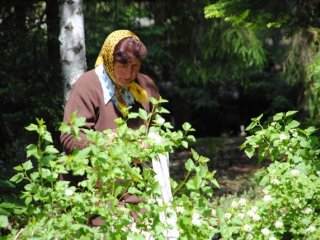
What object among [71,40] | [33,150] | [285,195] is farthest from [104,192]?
[71,40]

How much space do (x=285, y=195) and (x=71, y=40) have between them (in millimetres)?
2888

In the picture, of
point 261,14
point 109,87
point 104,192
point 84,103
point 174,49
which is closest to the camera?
point 104,192

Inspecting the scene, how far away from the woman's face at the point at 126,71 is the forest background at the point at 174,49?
1.14 meters

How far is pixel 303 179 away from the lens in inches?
127

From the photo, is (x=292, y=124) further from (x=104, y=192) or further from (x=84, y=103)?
(x=104, y=192)

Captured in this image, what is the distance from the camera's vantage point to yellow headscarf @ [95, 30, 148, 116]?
11.3ft

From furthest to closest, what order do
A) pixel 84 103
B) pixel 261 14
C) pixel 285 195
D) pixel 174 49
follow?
pixel 174 49 < pixel 261 14 < pixel 84 103 < pixel 285 195

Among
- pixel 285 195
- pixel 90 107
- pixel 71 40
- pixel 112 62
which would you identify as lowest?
pixel 285 195

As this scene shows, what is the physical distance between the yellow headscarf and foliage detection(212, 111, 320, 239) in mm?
758

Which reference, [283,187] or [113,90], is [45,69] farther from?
[283,187]

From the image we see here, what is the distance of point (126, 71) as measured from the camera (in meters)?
3.45

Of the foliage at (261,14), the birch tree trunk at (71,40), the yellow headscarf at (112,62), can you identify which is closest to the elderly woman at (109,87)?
the yellow headscarf at (112,62)

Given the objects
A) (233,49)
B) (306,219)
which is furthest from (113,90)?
A: (233,49)

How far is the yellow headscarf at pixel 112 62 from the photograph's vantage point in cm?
343
